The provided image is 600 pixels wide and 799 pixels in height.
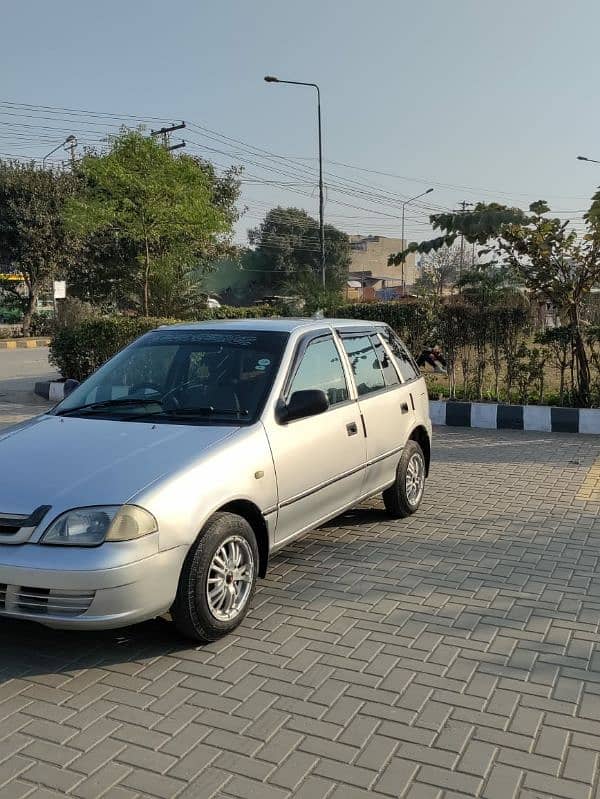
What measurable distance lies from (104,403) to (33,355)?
2262 centimetres

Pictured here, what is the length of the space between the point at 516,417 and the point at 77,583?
27.5 ft

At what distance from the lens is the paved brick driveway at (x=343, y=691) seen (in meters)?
2.94

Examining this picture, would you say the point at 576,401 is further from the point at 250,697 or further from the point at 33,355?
the point at 33,355

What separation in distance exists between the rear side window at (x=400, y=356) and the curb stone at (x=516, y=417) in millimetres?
4422

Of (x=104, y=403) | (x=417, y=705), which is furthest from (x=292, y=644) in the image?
(x=104, y=403)

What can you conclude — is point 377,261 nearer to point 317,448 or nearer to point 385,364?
point 385,364

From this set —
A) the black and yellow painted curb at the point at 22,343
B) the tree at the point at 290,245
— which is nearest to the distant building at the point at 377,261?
the tree at the point at 290,245

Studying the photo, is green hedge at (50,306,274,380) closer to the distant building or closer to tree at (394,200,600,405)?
tree at (394,200,600,405)

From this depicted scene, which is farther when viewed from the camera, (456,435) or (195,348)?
(456,435)

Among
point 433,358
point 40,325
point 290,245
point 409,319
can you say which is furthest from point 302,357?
point 290,245

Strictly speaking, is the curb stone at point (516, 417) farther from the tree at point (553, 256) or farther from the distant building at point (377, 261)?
the distant building at point (377, 261)

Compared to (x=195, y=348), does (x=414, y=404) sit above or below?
below

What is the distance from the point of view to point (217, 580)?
4.03 metres

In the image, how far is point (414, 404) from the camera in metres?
6.56
